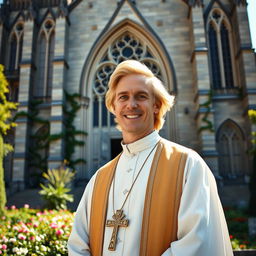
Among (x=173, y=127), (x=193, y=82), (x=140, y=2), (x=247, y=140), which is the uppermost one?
(x=140, y=2)

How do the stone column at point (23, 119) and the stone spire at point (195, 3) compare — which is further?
the stone spire at point (195, 3)

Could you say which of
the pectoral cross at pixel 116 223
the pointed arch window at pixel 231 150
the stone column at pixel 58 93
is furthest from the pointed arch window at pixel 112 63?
the pectoral cross at pixel 116 223

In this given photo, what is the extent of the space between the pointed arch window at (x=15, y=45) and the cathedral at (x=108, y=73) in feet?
0.21

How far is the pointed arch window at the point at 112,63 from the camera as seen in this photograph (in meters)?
16.4

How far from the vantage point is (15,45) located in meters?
18.3

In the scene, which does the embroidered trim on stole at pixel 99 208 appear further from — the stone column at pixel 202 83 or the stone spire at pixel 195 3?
the stone spire at pixel 195 3

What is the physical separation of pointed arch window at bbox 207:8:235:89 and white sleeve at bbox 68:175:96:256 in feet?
48.4

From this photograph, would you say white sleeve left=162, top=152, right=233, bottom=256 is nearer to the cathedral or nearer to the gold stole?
the gold stole

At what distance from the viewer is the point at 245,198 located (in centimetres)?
1168

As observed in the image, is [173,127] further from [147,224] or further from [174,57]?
[147,224]

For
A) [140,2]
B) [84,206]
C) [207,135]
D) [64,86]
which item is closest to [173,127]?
[207,135]

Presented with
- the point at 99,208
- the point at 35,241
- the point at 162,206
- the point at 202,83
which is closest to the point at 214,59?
the point at 202,83

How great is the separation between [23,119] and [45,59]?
4242 mm

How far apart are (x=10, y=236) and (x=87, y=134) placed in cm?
1104
